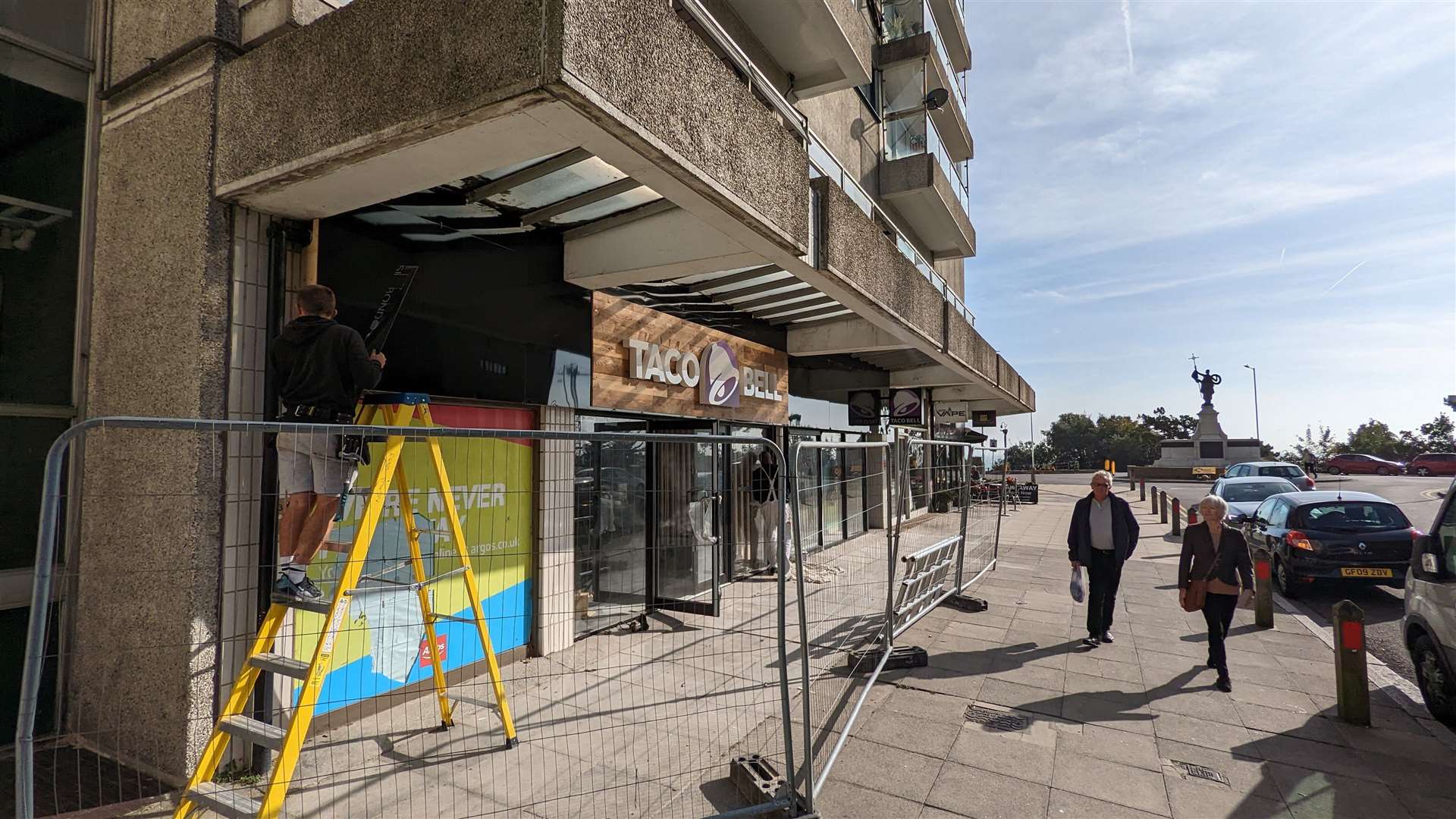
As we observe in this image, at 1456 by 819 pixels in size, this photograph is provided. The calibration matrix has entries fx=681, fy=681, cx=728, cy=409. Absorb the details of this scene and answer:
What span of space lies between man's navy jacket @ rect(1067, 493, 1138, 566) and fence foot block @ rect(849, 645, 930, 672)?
1875 millimetres

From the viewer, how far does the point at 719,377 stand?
27.6ft

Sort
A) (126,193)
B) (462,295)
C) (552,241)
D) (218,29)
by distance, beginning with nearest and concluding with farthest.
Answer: (218,29), (126,193), (462,295), (552,241)

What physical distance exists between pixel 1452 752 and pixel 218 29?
28.3 ft

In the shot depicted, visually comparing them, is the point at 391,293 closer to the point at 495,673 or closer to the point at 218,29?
the point at 218,29

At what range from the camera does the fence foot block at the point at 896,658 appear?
5540mm

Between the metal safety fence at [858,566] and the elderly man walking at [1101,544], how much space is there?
4.04 feet

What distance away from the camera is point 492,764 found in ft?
13.0

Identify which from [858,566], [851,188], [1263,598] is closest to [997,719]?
[858,566]

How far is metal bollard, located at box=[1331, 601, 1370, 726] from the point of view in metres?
4.69

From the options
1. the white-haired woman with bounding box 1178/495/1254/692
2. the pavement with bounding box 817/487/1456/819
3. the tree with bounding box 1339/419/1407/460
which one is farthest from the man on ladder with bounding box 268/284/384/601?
the tree with bounding box 1339/419/1407/460

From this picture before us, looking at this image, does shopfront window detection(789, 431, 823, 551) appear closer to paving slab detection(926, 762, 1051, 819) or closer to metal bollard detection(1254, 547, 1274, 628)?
paving slab detection(926, 762, 1051, 819)

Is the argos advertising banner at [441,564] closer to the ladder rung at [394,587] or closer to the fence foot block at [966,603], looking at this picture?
the ladder rung at [394,587]

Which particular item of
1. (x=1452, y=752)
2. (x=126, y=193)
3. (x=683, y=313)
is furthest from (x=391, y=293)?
(x=1452, y=752)

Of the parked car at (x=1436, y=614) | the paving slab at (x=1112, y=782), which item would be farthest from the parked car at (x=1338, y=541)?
the paving slab at (x=1112, y=782)
